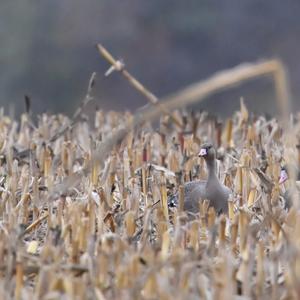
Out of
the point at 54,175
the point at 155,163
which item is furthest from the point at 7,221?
the point at 155,163

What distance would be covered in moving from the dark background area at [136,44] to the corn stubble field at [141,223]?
14786 millimetres

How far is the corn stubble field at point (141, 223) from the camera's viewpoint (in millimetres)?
4332

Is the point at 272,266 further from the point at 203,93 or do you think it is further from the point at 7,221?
the point at 7,221

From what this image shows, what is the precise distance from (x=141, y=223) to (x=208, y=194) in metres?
0.54

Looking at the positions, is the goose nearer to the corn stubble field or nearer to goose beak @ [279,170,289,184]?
the corn stubble field

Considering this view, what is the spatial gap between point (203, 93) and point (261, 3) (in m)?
21.9

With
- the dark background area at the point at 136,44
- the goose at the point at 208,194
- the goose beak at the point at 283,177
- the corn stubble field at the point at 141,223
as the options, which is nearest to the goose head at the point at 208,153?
the goose at the point at 208,194

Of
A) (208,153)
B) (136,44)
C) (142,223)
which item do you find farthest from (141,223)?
(136,44)

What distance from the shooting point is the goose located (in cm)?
588

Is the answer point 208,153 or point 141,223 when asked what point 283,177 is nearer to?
point 208,153

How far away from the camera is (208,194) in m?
5.91

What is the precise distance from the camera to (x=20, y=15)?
2577 centimetres

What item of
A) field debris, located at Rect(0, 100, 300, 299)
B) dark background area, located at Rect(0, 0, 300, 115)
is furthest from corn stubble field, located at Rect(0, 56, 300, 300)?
dark background area, located at Rect(0, 0, 300, 115)

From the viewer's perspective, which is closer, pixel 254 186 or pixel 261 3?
pixel 254 186
